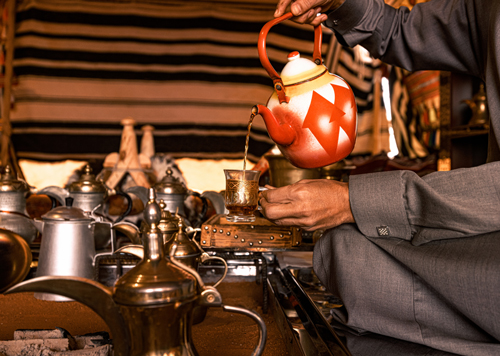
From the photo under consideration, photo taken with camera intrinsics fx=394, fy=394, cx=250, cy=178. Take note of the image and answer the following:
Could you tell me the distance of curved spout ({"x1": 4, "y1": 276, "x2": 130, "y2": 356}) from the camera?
0.42 m

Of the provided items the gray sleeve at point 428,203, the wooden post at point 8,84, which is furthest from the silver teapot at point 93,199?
the wooden post at point 8,84

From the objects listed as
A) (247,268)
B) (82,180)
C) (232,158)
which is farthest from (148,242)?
(232,158)

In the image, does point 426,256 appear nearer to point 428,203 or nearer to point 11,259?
point 428,203

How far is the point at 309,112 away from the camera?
0.73m

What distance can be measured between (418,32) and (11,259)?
1186 millimetres

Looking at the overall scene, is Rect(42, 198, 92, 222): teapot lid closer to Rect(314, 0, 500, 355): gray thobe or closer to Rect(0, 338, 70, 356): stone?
Rect(0, 338, 70, 356): stone

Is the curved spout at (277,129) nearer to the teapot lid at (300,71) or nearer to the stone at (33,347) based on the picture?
the teapot lid at (300,71)

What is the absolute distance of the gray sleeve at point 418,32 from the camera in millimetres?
934

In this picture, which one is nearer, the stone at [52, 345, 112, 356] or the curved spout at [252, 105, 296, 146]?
the stone at [52, 345, 112, 356]

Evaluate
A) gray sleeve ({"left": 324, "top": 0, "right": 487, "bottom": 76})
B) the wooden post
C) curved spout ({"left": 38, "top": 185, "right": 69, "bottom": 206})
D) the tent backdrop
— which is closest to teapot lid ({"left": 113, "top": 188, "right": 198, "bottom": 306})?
gray sleeve ({"left": 324, "top": 0, "right": 487, "bottom": 76})

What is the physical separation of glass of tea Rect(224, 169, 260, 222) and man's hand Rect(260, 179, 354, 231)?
23 cm

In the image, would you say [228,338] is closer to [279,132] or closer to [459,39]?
[279,132]

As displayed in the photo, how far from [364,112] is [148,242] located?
121 inches

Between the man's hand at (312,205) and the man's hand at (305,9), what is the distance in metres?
0.35
